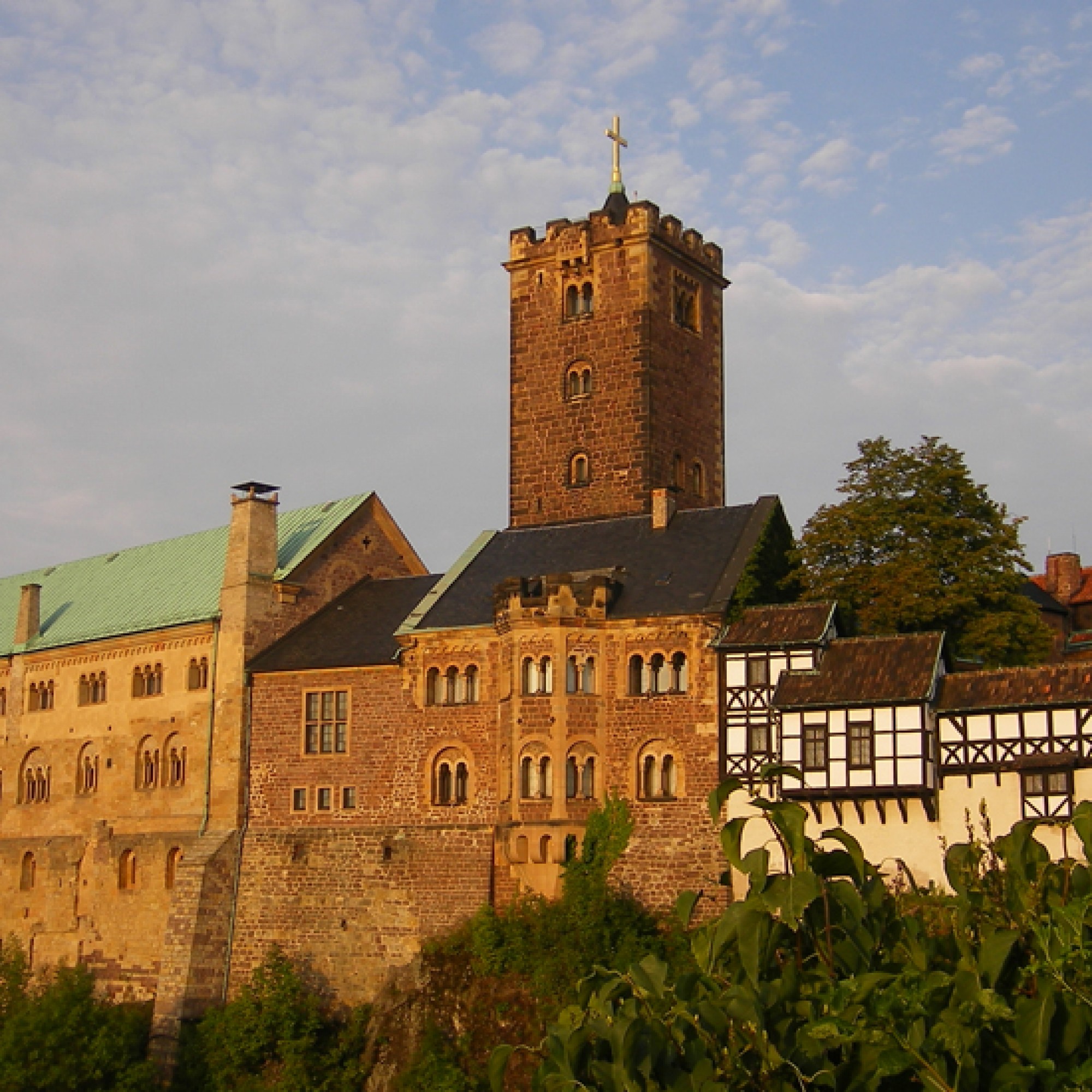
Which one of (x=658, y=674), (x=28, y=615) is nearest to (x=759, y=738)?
(x=658, y=674)

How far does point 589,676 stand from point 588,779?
104 inches

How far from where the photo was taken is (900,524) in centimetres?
4856

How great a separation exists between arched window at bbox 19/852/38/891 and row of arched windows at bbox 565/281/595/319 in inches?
971

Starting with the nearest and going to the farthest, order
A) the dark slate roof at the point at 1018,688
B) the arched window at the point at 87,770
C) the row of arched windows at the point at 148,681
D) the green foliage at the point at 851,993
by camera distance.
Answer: the green foliage at the point at 851,993 → the dark slate roof at the point at 1018,688 → the row of arched windows at the point at 148,681 → the arched window at the point at 87,770

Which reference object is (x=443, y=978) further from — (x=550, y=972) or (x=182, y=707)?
(x=182, y=707)

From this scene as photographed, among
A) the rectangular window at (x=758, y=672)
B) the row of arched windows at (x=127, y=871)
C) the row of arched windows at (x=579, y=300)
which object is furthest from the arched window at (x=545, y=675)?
the row of arched windows at (x=579, y=300)

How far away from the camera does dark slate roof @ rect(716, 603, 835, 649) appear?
4422 cm

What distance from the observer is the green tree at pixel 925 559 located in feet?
155

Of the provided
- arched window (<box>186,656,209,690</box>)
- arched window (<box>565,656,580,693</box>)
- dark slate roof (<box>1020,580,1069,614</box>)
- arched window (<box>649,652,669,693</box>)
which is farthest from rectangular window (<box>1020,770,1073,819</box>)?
dark slate roof (<box>1020,580,1069,614</box>)

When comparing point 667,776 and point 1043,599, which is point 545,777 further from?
point 1043,599

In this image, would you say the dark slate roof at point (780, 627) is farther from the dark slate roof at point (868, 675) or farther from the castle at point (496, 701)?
the dark slate roof at point (868, 675)

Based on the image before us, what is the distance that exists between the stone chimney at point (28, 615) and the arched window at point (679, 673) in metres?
26.3

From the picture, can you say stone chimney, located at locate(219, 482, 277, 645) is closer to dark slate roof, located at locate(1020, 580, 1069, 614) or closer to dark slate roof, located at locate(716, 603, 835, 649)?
dark slate roof, located at locate(716, 603, 835, 649)

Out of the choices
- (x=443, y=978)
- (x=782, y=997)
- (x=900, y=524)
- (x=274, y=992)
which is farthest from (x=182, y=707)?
(x=782, y=997)
